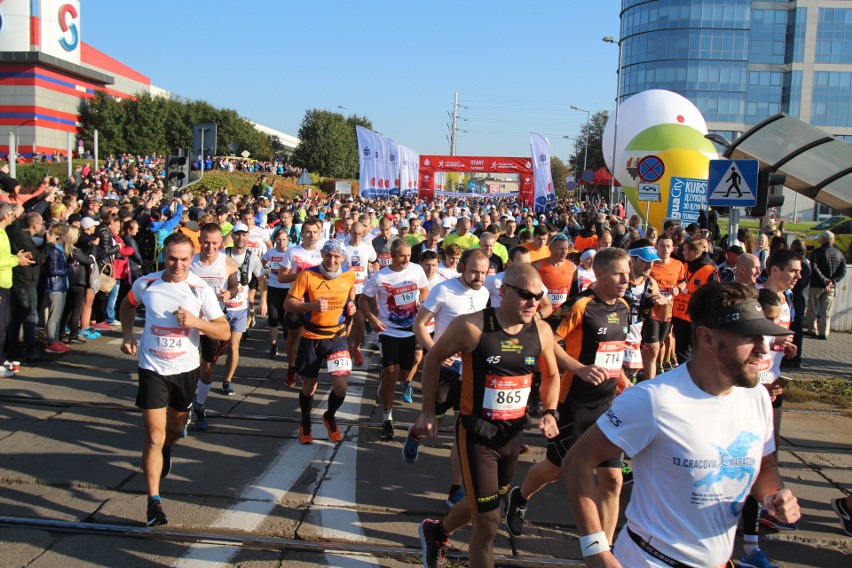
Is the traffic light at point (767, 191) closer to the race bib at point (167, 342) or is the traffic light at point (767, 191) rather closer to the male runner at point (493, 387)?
the male runner at point (493, 387)

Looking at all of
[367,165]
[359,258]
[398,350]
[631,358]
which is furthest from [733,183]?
[367,165]

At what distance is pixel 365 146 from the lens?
2984cm

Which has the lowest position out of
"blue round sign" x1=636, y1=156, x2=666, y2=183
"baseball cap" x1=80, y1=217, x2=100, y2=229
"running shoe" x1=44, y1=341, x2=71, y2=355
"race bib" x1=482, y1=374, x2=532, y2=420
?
"running shoe" x1=44, y1=341, x2=71, y2=355

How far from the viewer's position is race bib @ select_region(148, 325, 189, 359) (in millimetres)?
4922

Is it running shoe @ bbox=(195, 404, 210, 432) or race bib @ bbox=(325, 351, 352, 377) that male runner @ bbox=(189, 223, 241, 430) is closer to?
running shoe @ bbox=(195, 404, 210, 432)

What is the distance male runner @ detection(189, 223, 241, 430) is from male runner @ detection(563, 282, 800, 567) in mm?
5110

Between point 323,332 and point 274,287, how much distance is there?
358 cm

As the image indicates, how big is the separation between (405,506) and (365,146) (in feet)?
84.8

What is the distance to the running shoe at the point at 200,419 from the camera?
680cm

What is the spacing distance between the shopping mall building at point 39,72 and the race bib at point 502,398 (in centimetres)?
5388

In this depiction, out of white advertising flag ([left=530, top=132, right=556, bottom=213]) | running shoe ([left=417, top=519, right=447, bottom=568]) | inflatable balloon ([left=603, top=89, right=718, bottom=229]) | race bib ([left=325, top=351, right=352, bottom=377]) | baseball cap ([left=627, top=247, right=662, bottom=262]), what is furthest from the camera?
white advertising flag ([left=530, top=132, right=556, bottom=213])

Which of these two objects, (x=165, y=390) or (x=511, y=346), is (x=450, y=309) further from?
(x=165, y=390)

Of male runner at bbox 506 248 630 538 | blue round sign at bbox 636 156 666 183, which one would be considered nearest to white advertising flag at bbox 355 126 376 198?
blue round sign at bbox 636 156 666 183

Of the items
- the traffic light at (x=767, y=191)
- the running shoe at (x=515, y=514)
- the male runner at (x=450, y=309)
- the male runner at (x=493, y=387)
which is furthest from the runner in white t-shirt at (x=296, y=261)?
the traffic light at (x=767, y=191)
